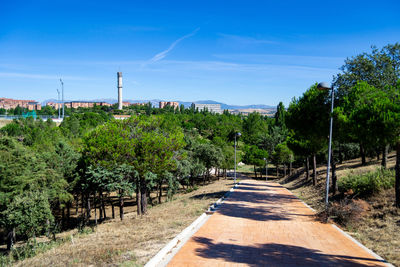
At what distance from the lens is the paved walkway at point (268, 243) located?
Result: 715cm

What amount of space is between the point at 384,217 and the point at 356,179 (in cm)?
411

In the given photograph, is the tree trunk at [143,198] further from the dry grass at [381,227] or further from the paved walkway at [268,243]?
the dry grass at [381,227]

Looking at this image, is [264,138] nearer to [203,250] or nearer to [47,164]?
[47,164]

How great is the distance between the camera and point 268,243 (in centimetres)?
873

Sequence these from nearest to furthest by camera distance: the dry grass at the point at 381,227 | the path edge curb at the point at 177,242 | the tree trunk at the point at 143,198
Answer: the path edge curb at the point at 177,242 < the dry grass at the point at 381,227 < the tree trunk at the point at 143,198

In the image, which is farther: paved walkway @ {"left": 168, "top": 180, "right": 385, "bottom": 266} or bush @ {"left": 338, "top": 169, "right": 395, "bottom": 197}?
bush @ {"left": 338, "top": 169, "right": 395, "bottom": 197}

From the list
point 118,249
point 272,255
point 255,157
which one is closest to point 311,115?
point 272,255

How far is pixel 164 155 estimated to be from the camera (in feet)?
60.6

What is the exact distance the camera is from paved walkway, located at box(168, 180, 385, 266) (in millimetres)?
7148

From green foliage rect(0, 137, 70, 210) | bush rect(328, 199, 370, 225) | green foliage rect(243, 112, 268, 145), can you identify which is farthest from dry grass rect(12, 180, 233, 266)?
green foliage rect(243, 112, 268, 145)

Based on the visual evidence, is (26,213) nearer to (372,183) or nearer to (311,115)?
(311,115)

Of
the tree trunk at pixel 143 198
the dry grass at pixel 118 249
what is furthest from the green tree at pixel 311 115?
the tree trunk at pixel 143 198

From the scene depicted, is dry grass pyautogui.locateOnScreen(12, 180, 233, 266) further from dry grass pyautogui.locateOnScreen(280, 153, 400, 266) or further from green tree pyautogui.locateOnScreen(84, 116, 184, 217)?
green tree pyautogui.locateOnScreen(84, 116, 184, 217)

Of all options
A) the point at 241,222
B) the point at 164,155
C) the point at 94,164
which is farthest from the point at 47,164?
the point at 241,222
